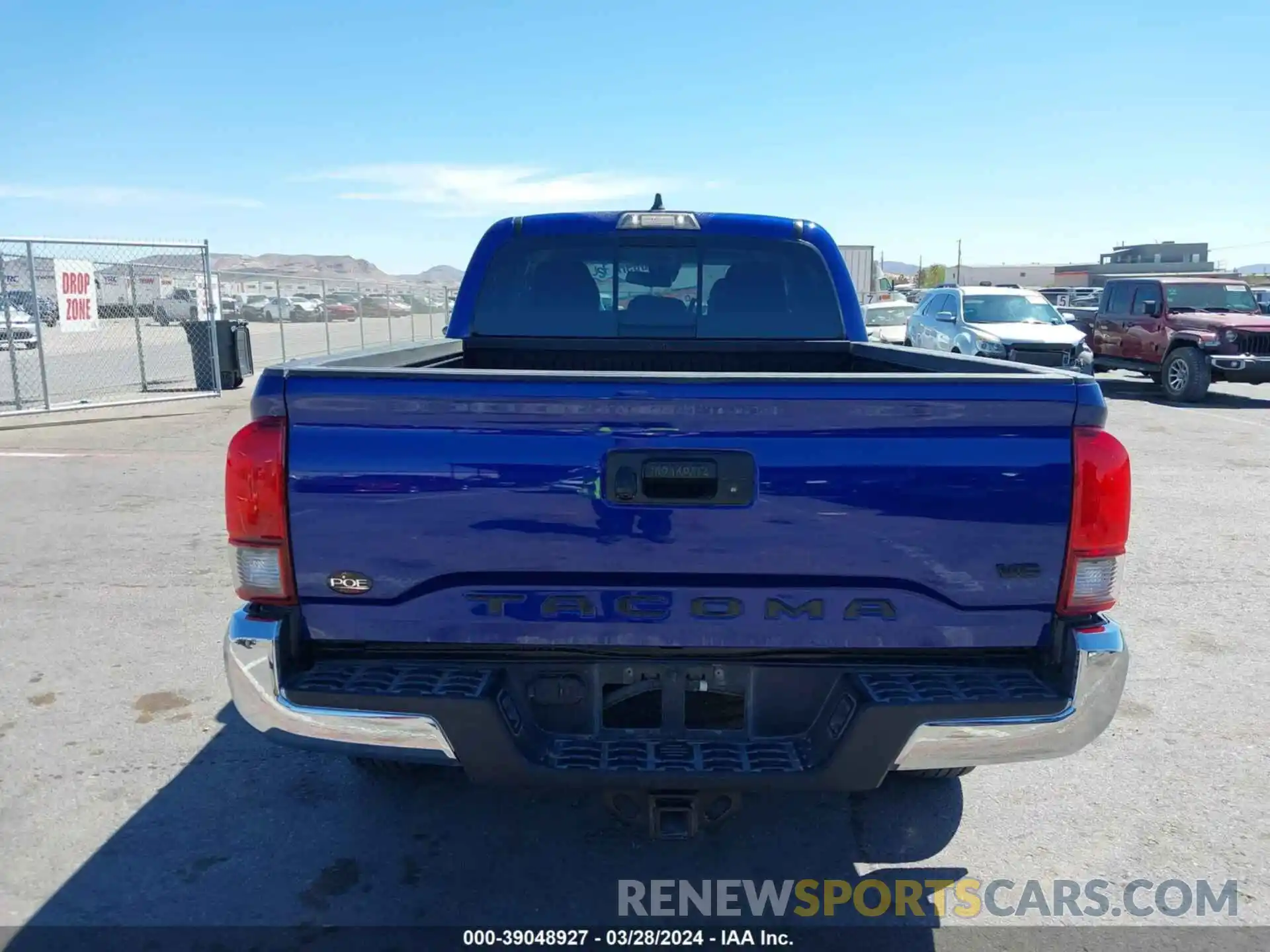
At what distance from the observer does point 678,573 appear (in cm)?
244

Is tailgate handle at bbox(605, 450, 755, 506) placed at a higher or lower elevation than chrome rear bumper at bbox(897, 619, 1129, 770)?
higher

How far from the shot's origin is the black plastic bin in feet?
49.6

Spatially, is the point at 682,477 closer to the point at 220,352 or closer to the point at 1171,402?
the point at 220,352

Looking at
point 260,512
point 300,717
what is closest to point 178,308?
point 260,512

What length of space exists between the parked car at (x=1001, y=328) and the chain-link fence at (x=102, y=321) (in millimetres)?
12116

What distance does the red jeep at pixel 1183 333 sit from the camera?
48.4 ft

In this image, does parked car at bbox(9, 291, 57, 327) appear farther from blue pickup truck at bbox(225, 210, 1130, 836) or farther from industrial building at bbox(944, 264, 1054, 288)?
industrial building at bbox(944, 264, 1054, 288)

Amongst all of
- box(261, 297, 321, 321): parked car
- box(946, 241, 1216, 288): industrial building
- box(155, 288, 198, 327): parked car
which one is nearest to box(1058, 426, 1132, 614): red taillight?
box(155, 288, 198, 327): parked car

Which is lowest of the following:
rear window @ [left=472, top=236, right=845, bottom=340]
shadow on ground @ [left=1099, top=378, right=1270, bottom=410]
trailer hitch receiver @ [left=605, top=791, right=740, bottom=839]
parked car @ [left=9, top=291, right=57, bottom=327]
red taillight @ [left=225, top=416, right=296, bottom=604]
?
shadow on ground @ [left=1099, top=378, right=1270, bottom=410]

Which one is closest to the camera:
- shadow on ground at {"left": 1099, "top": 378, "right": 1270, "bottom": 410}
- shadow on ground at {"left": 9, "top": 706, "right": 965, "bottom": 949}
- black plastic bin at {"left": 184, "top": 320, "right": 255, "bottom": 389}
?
shadow on ground at {"left": 9, "top": 706, "right": 965, "bottom": 949}

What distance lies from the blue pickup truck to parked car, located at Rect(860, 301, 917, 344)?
21360 millimetres

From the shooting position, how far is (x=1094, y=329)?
1792cm

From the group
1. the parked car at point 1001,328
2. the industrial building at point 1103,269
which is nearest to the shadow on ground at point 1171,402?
the parked car at point 1001,328

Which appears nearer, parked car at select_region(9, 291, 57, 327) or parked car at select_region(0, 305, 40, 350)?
parked car at select_region(0, 305, 40, 350)
